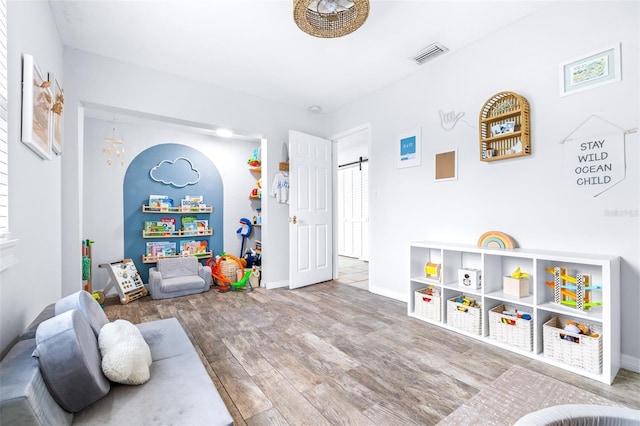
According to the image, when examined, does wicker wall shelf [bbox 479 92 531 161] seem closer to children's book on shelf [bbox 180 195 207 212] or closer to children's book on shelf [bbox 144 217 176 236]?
children's book on shelf [bbox 180 195 207 212]

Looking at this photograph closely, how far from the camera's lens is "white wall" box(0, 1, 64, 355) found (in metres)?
1.36

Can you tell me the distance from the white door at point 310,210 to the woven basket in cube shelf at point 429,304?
168 cm

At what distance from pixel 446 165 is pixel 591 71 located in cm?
122

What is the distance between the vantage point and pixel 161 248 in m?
4.50

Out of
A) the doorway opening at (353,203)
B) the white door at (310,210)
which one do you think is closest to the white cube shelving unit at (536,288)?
the white door at (310,210)

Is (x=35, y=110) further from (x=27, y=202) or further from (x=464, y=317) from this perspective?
(x=464, y=317)

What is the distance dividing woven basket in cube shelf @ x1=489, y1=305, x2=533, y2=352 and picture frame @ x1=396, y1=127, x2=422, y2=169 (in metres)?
1.69

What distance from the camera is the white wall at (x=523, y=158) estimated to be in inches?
76.8

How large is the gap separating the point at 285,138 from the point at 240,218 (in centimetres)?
181

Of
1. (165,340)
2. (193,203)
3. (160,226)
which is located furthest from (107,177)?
(165,340)

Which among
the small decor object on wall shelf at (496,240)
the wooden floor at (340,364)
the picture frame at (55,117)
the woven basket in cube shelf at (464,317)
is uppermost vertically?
the picture frame at (55,117)

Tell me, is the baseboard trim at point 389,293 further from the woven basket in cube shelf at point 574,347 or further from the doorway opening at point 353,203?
the doorway opening at point 353,203

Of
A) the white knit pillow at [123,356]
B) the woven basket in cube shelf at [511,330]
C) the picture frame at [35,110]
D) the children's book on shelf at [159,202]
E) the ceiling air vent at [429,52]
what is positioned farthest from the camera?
the children's book on shelf at [159,202]

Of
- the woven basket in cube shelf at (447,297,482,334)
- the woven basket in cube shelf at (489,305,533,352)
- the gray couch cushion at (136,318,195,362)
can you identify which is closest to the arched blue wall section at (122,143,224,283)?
the gray couch cushion at (136,318,195,362)
